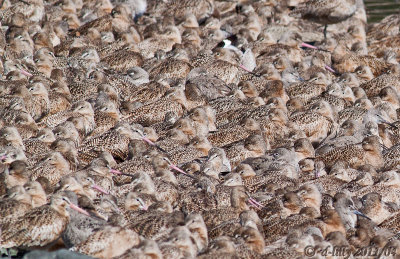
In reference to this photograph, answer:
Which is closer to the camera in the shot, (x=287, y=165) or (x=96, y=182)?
(x=96, y=182)

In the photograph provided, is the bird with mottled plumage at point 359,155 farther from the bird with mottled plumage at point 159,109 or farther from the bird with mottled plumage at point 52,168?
the bird with mottled plumage at point 52,168

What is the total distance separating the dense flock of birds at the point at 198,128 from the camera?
34.1ft

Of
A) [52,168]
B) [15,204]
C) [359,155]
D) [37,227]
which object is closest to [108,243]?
[37,227]

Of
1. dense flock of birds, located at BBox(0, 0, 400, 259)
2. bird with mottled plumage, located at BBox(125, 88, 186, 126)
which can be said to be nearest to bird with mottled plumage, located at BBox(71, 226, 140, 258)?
dense flock of birds, located at BBox(0, 0, 400, 259)

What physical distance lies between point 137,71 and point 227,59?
6.22 feet

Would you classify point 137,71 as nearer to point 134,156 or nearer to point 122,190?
point 134,156

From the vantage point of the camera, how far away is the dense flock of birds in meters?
10.4

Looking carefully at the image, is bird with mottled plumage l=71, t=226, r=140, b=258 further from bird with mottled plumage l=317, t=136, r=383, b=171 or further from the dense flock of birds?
bird with mottled plumage l=317, t=136, r=383, b=171

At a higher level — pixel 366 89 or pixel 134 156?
pixel 134 156

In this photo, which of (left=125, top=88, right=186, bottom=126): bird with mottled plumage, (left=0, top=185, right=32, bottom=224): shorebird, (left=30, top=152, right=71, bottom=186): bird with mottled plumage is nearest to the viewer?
(left=0, top=185, right=32, bottom=224): shorebird

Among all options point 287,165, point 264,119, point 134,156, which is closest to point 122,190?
point 134,156

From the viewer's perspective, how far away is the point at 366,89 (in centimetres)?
1702

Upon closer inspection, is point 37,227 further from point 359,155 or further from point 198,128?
point 359,155

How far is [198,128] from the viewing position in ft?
46.7
